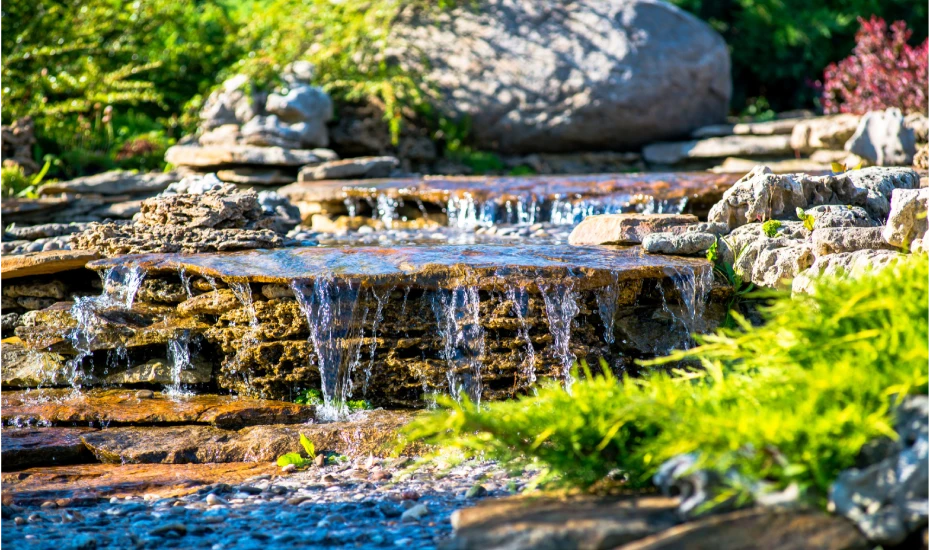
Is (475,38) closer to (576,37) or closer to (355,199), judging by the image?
(576,37)

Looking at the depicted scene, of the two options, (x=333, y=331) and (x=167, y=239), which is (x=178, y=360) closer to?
(x=333, y=331)

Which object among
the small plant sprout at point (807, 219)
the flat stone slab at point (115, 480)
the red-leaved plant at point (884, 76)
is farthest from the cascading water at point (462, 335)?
the red-leaved plant at point (884, 76)

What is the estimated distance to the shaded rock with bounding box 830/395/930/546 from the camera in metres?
2.83

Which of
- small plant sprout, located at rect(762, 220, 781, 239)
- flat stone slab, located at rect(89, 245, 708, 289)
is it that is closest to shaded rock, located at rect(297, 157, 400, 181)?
flat stone slab, located at rect(89, 245, 708, 289)

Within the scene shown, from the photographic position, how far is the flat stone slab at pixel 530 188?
27.5 ft

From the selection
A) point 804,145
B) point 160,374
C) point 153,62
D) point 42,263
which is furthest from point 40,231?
point 804,145

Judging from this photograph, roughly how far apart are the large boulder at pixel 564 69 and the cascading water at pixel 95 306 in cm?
710

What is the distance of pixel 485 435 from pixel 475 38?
32.8 ft

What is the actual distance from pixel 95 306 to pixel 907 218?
5122mm

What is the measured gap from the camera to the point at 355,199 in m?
9.07

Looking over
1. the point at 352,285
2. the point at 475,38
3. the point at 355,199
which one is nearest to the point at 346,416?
the point at 352,285

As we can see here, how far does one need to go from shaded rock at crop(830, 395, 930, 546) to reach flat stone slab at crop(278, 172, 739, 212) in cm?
552

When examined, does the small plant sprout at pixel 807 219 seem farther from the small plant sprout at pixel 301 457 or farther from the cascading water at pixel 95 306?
the cascading water at pixel 95 306

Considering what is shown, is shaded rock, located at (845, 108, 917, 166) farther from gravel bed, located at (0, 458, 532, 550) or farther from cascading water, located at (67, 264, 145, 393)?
cascading water, located at (67, 264, 145, 393)
